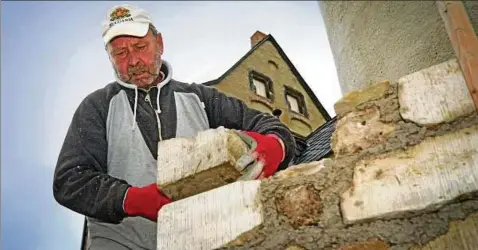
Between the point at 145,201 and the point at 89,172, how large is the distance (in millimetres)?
323

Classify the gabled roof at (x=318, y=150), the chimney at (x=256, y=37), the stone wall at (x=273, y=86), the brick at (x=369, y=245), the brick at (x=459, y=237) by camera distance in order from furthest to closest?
1. the chimney at (x=256, y=37)
2. the stone wall at (x=273, y=86)
3. the gabled roof at (x=318, y=150)
4. the brick at (x=369, y=245)
5. the brick at (x=459, y=237)

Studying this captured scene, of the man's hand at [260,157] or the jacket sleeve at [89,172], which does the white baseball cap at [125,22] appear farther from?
the man's hand at [260,157]

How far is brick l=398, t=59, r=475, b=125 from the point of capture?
162 centimetres

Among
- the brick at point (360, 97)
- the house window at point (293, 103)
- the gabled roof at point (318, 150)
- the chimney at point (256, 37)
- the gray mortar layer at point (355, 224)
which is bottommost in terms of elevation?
the gray mortar layer at point (355, 224)

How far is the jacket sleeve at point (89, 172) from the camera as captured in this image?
198 centimetres

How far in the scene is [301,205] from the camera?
1.72 m

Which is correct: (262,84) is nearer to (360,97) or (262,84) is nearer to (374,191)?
(360,97)

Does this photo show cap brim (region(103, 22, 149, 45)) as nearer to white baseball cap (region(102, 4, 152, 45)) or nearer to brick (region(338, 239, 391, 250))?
white baseball cap (region(102, 4, 152, 45))

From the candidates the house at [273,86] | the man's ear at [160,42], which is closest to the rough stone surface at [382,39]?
the man's ear at [160,42]

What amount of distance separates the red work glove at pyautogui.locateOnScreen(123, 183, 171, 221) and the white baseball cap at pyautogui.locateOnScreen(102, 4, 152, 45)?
3.06 ft

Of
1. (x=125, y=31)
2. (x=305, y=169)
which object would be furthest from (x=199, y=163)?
(x=125, y=31)

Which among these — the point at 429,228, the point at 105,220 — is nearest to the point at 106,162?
the point at 105,220

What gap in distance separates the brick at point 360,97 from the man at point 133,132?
13.0 inches

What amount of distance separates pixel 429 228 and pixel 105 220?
1199mm
